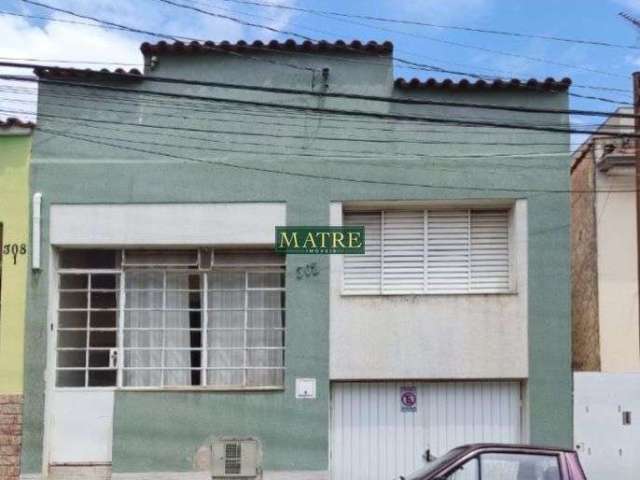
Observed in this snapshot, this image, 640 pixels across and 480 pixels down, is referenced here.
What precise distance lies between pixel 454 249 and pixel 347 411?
2.72m

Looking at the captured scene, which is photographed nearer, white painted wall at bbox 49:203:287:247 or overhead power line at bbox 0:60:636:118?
overhead power line at bbox 0:60:636:118

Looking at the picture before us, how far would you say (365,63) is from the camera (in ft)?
43.9

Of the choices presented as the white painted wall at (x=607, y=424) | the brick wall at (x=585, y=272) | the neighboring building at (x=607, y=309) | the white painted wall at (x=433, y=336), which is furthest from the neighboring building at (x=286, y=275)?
the brick wall at (x=585, y=272)

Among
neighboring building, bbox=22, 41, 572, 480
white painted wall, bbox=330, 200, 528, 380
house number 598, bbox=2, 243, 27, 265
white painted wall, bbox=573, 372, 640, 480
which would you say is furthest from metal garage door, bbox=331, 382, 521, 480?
house number 598, bbox=2, 243, 27, 265

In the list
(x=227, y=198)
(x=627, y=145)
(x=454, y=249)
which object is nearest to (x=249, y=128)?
(x=227, y=198)

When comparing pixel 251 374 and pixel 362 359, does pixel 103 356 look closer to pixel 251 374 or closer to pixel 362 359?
pixel 251 374

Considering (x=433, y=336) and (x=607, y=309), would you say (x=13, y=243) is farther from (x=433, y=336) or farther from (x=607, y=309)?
(x=607, y=309)

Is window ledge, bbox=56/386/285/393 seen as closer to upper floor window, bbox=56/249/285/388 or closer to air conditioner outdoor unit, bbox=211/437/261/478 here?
upper floor window, bbox=56/249/285/388

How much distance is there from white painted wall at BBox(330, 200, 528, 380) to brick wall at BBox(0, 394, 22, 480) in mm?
4331

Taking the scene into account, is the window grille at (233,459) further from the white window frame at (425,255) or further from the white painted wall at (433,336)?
the white window frame at (425,255)

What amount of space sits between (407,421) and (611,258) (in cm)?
361

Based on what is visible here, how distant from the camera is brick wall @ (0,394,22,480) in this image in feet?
42.3

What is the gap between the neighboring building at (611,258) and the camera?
42.8ft

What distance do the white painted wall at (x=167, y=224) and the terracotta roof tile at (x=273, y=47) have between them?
86.6 inches
